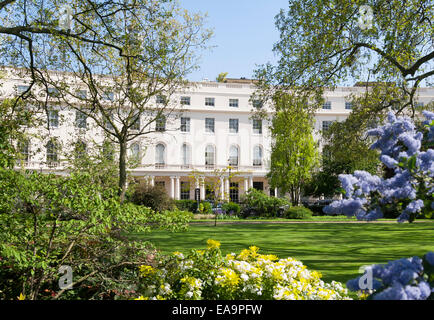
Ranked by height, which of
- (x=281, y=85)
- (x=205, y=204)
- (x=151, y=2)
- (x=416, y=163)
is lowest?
(x=205, y=204)

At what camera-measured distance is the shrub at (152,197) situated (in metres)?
26.1

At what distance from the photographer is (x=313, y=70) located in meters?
12.7

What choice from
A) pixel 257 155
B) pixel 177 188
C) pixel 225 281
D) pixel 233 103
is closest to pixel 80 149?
pixel 225 281

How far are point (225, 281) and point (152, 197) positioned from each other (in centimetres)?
2245

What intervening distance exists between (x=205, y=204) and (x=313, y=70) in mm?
18829

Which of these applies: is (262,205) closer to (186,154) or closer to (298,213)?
(298,213)

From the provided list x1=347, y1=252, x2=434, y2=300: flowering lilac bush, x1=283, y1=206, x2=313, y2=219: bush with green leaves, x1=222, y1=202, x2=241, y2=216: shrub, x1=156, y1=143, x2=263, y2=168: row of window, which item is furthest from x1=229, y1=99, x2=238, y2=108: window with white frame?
x1=347, y1=252, x2=434, y2=300: flowering lilac bush

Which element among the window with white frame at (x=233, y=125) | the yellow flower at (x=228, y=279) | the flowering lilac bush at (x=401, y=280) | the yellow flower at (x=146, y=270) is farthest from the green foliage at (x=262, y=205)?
the flowering lilac bush at (x=401, y=280)

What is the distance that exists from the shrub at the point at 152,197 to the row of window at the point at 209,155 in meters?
17.6

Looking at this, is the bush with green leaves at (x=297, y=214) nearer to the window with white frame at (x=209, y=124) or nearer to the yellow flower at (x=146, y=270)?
the yellow flower at (x=146, y=270)

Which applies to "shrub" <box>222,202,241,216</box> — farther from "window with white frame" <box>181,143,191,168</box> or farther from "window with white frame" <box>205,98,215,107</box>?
"window with white frame" <box>205,98,215,107</box>
